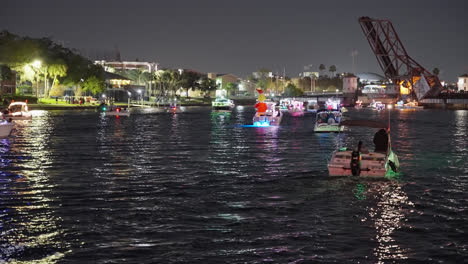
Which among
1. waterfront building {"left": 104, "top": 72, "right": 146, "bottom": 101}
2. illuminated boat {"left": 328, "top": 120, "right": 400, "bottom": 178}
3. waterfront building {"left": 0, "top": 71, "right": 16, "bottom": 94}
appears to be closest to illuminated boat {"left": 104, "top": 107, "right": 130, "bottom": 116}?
waterfront building {"left": 0, "top": 71, "right": 16, "bottom": 94}

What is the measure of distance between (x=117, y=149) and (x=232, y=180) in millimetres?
14705

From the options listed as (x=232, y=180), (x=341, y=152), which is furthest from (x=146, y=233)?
(x=341, y=152)

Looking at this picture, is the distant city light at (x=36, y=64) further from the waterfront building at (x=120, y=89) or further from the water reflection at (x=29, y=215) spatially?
the water reflection at (x=29, y=215)

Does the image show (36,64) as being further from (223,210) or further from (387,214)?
(387,214)

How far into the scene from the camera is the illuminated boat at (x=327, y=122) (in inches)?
2092

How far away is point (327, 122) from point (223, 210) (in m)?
39.2

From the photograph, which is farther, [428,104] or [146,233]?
[428,104]

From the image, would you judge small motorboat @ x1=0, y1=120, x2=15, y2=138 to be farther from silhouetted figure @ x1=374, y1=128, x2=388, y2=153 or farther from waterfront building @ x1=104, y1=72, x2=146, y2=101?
waterfront building @ x1=104, y1=72, x2=146, y2=101

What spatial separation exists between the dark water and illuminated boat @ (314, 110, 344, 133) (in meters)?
20.8

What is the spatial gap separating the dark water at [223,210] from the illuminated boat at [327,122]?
2081 centimetres

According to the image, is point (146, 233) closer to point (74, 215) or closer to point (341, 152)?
point (74, 215)

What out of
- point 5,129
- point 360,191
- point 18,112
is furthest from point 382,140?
point 18,112

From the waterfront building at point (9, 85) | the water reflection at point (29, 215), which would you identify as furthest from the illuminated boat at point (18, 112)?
the waterfront building at point (9, 85)

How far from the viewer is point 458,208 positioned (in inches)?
725
